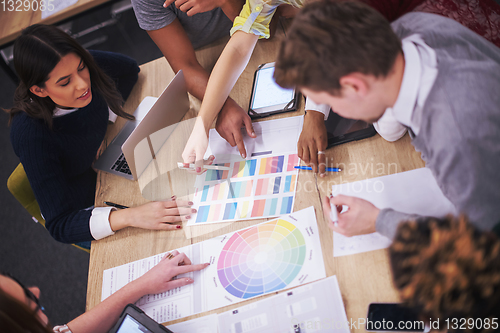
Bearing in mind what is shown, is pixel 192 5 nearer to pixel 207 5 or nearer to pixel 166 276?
pixel 207 5

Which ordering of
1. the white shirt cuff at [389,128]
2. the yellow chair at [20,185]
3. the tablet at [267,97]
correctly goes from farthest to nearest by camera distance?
the yellow chair at [20,185] → the tablet at [267,97] → the white shirt cuff at [389,128]

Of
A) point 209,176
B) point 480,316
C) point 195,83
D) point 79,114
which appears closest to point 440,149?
point 480,316

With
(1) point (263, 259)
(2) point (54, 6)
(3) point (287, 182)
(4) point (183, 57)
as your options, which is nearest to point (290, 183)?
(3) point (287, 182)

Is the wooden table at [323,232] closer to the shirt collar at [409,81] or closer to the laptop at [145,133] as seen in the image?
the laptop at [145,133]

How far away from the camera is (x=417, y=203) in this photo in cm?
81

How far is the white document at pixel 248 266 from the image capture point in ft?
2.75

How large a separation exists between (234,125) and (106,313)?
0.65 m

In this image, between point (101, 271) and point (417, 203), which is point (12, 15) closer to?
point (101, 271)

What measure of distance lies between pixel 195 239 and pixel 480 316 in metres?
0.71

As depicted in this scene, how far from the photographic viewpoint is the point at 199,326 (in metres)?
0.85

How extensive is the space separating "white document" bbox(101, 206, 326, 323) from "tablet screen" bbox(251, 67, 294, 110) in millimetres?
408

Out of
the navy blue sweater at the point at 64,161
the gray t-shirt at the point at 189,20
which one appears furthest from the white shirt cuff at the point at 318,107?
the navy blue sweater at the point at 64,161

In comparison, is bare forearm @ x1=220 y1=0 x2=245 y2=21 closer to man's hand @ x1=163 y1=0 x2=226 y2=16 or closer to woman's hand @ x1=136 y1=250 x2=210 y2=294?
man's hand @ x1=163 y1=0 x2=226 y2=16

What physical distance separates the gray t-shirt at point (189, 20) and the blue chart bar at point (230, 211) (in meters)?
0.78
